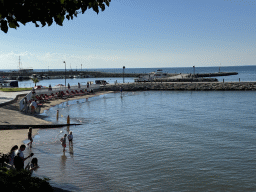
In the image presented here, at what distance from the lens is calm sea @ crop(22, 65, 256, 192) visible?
41.3ft

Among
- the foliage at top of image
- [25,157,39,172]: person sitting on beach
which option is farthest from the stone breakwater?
the foliage at top of image

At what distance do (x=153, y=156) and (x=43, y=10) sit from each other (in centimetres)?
1160

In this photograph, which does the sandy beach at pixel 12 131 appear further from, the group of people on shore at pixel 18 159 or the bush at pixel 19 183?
the bush at pixel 19 183

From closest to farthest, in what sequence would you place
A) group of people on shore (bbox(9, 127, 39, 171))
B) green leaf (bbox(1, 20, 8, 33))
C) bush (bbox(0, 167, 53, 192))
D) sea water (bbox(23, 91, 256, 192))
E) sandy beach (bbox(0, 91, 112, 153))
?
bush (bbox(0, 167, 53, 192)) → green leaf (bbox(1, 20, 8, 33)) → group of people on shore (bbox(9, 127, 39, 171)) → sea water (bbox(23, 91, 256, 192)) → sandy beach (bbox(0, 91, 112, 153))

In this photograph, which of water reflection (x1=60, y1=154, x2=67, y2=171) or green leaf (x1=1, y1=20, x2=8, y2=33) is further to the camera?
water reflection (x1=60, y1=154, x2=67, y2=171)

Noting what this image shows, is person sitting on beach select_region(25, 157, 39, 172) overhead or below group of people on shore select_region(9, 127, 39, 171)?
below

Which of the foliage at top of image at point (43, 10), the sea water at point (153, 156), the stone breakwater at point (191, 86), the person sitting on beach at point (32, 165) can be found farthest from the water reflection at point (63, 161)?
the stone breakwater at point (191, 86)

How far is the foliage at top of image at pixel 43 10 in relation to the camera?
749 cm

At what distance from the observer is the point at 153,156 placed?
54.5 ft

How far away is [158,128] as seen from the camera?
2506 centimetres

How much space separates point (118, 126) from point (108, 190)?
14.6 metres

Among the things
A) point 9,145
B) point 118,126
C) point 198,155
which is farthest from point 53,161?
point 118,126

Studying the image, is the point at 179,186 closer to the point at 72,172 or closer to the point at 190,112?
the point at 72,172

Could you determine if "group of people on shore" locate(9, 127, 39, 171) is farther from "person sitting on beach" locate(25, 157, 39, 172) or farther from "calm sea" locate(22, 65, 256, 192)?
"calm sea" locate(22, 65, 256, 192)
